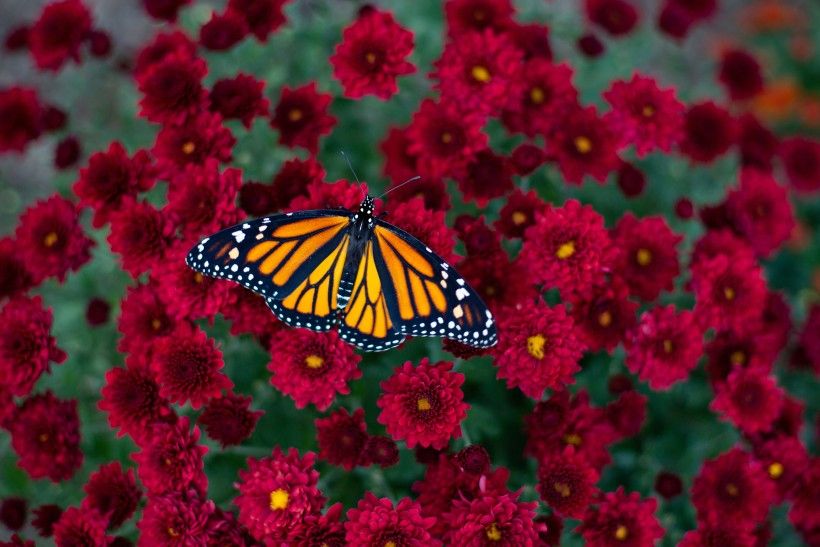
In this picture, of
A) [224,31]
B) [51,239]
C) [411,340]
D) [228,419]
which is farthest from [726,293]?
[51,239]

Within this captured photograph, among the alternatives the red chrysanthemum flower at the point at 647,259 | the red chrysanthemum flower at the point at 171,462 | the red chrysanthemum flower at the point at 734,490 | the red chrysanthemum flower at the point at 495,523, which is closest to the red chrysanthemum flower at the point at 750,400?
the red chrysanthemum flower at the point at 734,490

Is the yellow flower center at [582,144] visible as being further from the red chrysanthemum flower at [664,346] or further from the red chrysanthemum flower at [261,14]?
the red chrysanthemum flower at [261,14]

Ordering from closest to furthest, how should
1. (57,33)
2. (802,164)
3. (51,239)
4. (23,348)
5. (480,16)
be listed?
(23,348), (51,239), (480,16), (57,33), (802,164)

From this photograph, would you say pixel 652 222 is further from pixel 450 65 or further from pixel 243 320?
pixel 243 320

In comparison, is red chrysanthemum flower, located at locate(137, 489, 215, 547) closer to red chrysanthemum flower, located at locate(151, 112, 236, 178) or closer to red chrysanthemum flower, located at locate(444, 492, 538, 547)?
red chrysanthemum flower, located at locate(444, 492, 538, 547)

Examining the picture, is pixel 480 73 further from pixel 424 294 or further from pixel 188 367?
pixel 188 367

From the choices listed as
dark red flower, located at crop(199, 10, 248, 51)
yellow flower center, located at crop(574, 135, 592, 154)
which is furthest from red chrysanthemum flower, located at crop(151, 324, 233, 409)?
yellow flower center, located at crop(574, 135, 592, 154)
